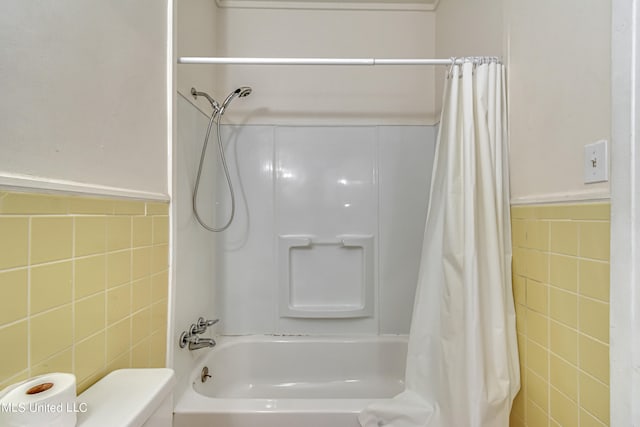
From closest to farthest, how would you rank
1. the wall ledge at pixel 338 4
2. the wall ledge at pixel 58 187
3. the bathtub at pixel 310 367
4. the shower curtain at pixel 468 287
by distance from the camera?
the wall ledge at pixel 58 187
the shower curtain at pixel 468 287
the bathtub at pixel 310 367
the wall ledge at pixel 338 4

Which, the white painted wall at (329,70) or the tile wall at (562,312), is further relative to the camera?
the white painted wall at (329,70)

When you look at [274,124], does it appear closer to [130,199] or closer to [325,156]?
[325,156]

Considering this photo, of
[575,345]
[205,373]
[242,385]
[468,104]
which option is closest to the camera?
[575,345]

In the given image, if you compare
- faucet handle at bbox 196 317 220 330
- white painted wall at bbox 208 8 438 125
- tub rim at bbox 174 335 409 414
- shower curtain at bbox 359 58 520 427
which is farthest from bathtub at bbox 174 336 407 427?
white painted wall at bbox 208 8 438 125

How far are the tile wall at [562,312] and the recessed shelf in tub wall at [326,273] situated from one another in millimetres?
863

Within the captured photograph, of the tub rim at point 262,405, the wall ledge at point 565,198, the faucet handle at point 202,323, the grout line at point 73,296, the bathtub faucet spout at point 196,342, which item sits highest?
the wall ledge at point 565,198

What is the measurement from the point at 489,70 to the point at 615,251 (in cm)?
71

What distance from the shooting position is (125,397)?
0.65 m

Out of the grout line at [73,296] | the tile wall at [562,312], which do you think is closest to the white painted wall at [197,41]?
the grout line at [73,296]

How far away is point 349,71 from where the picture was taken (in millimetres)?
1819

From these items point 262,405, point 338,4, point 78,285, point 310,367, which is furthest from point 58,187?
point 338,4

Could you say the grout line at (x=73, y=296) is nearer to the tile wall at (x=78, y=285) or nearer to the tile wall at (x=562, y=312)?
the tile wall at (x=78, y=285)

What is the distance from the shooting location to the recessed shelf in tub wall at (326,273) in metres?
1.79

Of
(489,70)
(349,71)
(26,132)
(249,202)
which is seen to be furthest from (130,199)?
(349,71)
